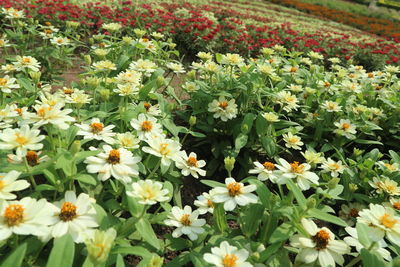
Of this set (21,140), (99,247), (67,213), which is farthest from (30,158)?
(99,247)

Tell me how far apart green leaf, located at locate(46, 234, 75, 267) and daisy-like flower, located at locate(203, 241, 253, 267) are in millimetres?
366

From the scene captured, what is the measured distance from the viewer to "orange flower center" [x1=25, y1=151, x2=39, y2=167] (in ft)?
3.85

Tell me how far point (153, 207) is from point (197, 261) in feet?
2.24

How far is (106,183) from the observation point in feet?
4.27

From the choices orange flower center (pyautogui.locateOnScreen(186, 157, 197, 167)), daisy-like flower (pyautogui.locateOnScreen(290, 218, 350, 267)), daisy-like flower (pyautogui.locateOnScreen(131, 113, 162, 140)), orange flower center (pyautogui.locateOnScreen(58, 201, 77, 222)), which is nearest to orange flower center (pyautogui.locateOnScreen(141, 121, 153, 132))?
daisy-like flower (pyautogui.locateOnScreen(131, 113, 162, 140))

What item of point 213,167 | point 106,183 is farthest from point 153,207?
point 213,167

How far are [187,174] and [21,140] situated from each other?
636 mm

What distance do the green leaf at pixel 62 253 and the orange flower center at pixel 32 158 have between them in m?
0.48

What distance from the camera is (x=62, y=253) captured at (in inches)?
31.5

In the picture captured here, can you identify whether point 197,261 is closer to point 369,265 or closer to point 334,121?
point 369,265

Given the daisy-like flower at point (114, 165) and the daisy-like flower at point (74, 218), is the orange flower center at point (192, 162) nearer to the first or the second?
the daisy-like flower at point (114, 165)

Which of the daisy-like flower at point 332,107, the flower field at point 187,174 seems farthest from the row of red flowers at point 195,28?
the daisy-like flower at point 332,107

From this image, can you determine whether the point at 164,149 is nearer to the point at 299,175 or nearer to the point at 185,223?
the point at 185,223

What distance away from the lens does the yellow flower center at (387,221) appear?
1032 mm
